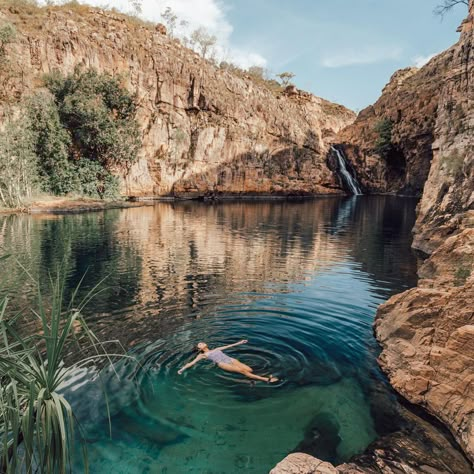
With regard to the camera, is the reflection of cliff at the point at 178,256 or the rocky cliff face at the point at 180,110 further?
the rocky cliff face at the point at 180,110

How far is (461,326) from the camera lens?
18.9 feet

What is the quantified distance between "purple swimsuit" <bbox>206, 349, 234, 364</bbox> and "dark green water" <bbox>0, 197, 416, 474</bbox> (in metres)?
0.18

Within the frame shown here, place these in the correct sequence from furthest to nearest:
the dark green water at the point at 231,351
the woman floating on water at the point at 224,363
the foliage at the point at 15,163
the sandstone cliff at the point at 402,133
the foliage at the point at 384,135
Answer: the foliage at the point at 384,135, the sandstone cliff at the point at 402,133, the foliage at the point at 15,163, the woman floating on water at the point at 224,363, the dark green water at the point at 231,351

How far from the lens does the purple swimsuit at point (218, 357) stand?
713 centimetres

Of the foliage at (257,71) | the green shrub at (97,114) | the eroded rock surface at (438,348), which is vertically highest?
the foliage at (257,71)

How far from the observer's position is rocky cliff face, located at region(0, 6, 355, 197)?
164 ft

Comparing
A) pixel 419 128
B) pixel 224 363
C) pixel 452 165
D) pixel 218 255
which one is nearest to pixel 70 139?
pixel 218 255

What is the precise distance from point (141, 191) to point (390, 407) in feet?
177

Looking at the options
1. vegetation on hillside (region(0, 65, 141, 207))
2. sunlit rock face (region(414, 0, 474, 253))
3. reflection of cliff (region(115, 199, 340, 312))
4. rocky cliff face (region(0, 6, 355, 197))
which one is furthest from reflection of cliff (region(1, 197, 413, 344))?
rocky cliff face (region(0, 6, 355, 197))

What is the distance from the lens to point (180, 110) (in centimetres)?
6284

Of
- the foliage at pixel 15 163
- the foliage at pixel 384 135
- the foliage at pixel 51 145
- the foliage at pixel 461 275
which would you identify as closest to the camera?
the foliage at pixel 461 275

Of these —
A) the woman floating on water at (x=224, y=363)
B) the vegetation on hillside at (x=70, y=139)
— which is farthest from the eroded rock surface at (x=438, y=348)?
the vegetation on hillside at (x=70, y=139)

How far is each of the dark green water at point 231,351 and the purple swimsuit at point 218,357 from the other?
0.60 feet

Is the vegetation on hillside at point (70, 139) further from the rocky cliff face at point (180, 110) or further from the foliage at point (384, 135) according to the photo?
the foliage at point (384, 135)
